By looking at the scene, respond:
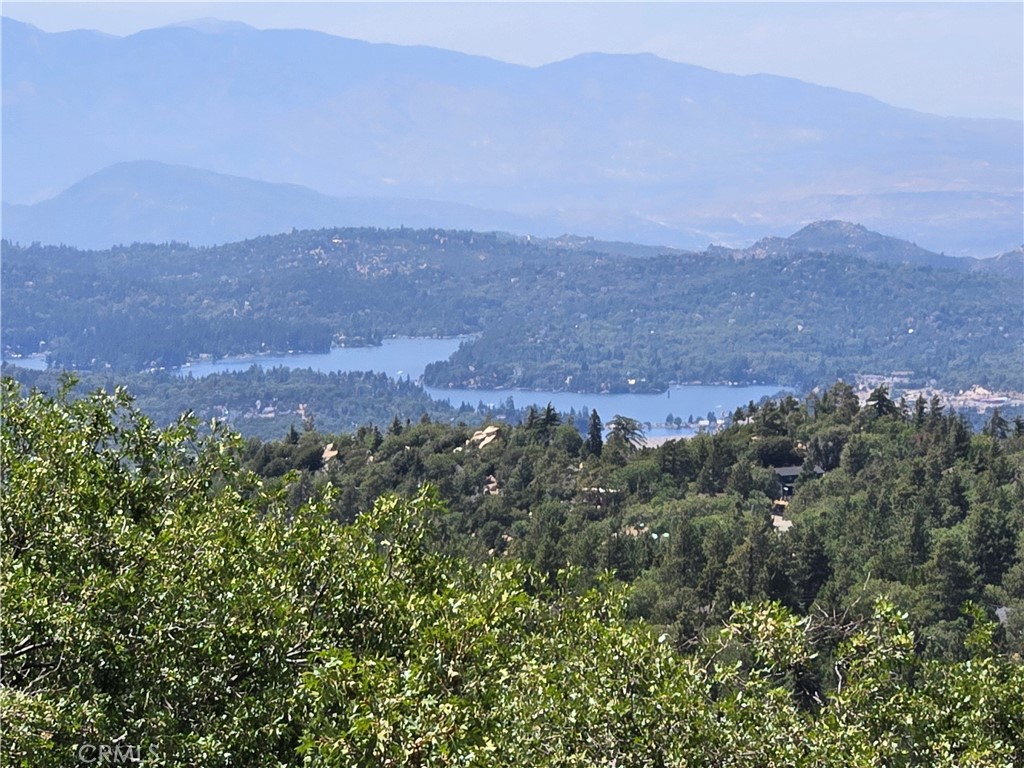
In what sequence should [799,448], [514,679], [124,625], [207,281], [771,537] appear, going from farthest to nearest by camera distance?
[207,281] → [799,448] → [771,537] → [514,679] → [124,625]

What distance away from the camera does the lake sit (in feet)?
461

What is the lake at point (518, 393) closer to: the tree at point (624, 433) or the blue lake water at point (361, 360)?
the blue lake water at point (361, 360)

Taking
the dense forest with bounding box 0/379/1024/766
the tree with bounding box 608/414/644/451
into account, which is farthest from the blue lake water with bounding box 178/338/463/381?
the dense forest with bounding box 0/379/1024/766

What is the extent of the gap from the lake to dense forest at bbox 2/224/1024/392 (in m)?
2.63

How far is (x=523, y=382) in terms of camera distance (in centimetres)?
16012

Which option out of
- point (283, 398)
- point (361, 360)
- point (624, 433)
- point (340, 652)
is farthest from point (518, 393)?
point (340, 652)

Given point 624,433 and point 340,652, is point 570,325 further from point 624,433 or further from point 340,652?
point 340,652

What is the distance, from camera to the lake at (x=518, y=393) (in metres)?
140

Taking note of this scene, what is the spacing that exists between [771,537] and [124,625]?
2639cm

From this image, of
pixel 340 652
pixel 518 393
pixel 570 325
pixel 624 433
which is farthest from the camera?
pixel 570 325

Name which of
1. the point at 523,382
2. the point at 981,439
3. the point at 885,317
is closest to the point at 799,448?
the point at 981,439

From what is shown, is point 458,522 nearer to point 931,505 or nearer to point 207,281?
point 931,505

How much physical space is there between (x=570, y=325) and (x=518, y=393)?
3407cm

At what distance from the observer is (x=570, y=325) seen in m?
188
